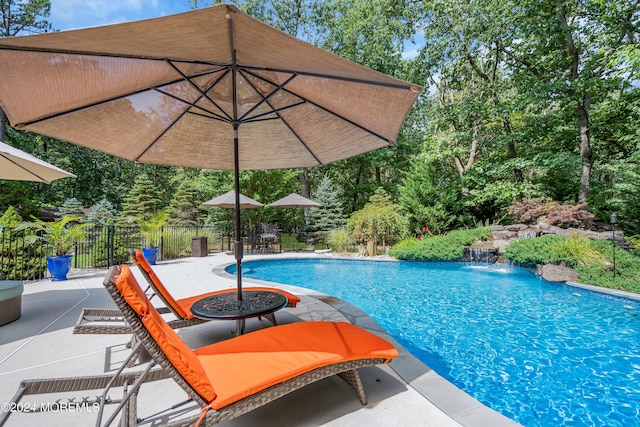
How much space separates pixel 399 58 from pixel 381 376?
19.3 metres

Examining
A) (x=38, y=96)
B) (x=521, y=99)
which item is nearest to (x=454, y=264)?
(x=521, y=99)

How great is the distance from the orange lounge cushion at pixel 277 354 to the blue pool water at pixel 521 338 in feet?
5.42

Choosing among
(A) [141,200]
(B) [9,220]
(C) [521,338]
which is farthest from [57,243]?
(A) [141,200]

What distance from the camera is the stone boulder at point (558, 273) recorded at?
282 inches

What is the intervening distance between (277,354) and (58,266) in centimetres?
677

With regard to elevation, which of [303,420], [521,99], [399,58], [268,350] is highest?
[399,58]

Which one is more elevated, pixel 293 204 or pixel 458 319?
pixel 293 204

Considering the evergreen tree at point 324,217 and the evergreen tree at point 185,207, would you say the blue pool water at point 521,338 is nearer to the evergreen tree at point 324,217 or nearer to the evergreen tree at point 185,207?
the evergreen tree at point 324,217

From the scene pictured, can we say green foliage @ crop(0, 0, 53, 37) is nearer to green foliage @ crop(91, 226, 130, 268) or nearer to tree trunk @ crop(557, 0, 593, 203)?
green foliage @ crop(91, 226, 130, 268)

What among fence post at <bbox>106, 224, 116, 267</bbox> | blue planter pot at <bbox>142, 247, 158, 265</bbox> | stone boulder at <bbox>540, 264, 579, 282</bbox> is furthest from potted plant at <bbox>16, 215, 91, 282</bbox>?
stone boulder at <bbox>540, 264, 579, 282</bbox>

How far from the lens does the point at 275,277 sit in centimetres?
889

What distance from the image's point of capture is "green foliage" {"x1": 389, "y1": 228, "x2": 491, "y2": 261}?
10.5 metres

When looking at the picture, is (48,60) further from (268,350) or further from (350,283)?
(350,283)

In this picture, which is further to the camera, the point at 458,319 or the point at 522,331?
the point at 458,319
